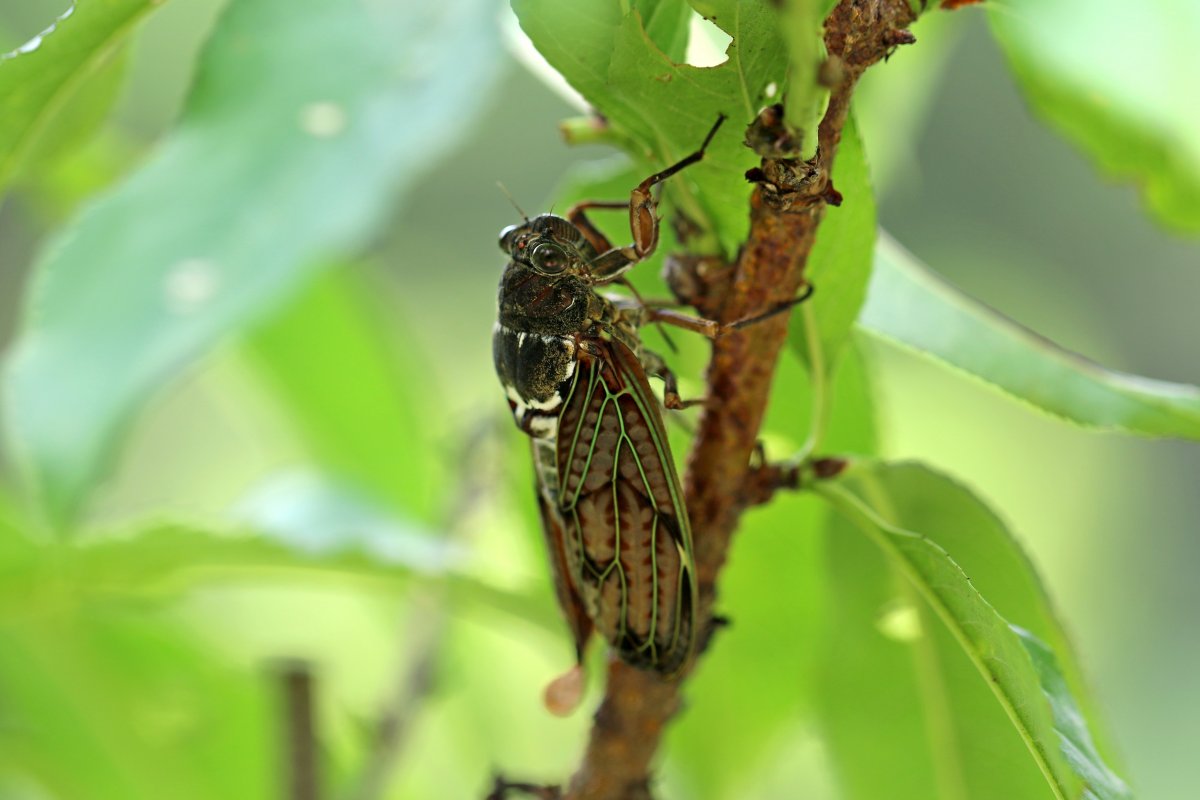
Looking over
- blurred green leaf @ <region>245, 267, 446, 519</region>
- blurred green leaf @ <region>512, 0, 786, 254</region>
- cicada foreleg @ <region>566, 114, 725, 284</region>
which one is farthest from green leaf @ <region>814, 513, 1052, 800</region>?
blurred green leaf @ <region>245, 267, 446, 519</region>

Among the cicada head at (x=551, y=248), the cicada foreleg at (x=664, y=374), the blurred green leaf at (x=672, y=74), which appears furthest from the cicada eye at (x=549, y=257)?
the blurred green leaf at (x=672, y=74)

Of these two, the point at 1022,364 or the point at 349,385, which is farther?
the point at 349,385

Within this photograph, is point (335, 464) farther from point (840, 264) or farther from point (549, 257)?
point (840, 264)

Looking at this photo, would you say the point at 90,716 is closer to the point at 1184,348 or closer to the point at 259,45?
the point at 259,45

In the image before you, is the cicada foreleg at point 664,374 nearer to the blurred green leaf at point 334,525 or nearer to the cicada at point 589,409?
the cicada at point 589,409

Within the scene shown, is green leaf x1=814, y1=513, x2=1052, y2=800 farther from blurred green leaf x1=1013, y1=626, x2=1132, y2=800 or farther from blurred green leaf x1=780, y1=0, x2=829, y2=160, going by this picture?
blurred green leaf x1=780, y1=0, x2=829, y2=160

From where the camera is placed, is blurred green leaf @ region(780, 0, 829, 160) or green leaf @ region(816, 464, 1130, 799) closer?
blurred green leaf @ region(780, 0, 829, 160)

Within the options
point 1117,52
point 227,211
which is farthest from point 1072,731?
point 227,211

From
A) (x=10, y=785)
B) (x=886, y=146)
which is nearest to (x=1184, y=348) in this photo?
(x=886, y=146)
